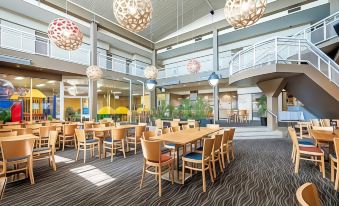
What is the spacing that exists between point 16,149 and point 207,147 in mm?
3335

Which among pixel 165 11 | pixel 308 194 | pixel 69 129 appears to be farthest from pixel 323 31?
pixel 69 129

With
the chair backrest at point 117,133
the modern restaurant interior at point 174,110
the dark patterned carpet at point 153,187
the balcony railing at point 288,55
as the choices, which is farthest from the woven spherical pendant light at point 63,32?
the balcony railing at point 288,55

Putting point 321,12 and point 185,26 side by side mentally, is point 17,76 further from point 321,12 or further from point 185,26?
point 321,12

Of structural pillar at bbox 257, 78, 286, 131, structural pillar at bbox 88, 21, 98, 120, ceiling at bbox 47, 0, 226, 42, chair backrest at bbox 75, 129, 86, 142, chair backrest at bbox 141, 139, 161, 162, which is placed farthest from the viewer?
structural pillar at bbox 88, 21, 98, 120

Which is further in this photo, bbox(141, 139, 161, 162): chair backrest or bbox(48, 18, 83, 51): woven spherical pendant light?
bbox(48, 18, 83, 51): woven spherical pendant light

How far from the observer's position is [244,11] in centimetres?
288

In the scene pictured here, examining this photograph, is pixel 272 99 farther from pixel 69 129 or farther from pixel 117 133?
pixel 69 129

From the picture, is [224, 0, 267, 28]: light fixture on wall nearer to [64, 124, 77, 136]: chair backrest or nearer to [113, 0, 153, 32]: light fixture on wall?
[113, 0, 153, 32]: light fixture on wall

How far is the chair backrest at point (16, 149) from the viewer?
305cm

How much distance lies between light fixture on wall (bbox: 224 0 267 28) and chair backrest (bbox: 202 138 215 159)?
205 cm

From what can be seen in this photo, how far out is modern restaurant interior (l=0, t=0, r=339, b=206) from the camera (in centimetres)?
302

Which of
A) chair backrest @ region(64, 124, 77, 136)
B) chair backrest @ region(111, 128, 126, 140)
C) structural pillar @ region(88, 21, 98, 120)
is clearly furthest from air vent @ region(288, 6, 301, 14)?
chair backrest @ region(64, 124, 77, 136)

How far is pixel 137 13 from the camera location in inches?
108

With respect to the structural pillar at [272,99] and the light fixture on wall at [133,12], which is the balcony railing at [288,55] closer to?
the structural pillar at [272,99]
